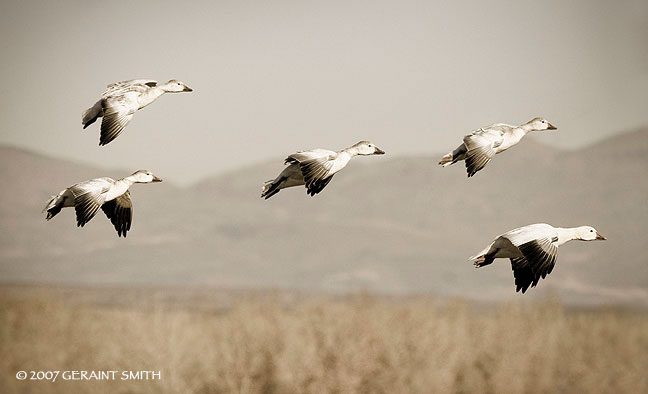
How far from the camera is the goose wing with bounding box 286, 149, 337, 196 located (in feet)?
37.0

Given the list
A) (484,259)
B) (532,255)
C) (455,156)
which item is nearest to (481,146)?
(455,156)

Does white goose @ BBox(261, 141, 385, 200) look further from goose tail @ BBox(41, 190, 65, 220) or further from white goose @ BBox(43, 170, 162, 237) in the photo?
goose tail @ BBox(41, 190, 65, 220)

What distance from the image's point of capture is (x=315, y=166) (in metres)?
11.8

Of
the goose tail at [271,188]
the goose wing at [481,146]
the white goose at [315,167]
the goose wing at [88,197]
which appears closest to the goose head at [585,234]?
the goose wing at [481,146]

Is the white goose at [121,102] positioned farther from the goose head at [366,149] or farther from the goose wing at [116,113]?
the goose head at [366,149]

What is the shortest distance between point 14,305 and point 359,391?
124ft

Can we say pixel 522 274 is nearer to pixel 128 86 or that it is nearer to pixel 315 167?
pixel 315 167

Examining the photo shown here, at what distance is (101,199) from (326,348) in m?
48.9

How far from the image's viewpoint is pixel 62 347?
280 feet

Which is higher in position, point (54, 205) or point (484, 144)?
point (484, 144)

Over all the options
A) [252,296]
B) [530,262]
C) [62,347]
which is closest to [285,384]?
[252,296]

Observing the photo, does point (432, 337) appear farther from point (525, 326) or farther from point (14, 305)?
point (14, 305)

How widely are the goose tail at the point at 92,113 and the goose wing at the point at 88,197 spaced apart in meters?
0.72

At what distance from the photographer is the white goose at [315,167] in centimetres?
1145
